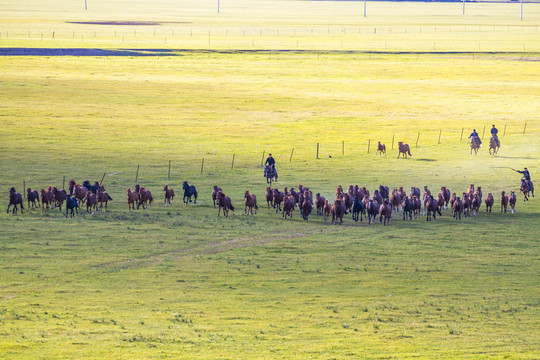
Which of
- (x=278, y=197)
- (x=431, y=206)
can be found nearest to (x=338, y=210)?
(x=278, y=197)

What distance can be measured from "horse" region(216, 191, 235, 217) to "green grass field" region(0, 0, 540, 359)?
62cm

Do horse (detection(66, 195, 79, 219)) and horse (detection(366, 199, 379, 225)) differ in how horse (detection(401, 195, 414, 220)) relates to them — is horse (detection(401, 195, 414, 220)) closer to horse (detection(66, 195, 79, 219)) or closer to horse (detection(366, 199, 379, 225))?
horse (detection(366, 199, 379, 225))

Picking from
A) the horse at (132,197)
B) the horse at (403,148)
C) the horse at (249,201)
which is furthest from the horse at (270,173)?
the horse at (403,148)

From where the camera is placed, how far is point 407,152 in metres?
62.0

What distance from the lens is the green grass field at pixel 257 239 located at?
83.7ft

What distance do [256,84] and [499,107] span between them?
34393 millimetres

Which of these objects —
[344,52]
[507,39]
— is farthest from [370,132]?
[507,39]

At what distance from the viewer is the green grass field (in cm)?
2552

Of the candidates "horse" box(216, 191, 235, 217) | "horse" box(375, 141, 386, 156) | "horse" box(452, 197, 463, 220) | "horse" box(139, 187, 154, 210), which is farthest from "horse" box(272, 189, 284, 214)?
"horse" box(375, 141, 386, 156)

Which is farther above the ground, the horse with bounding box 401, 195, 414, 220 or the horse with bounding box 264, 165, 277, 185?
the horse with bounding box 264, 165, 277, 185

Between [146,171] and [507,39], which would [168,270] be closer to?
[146,171]

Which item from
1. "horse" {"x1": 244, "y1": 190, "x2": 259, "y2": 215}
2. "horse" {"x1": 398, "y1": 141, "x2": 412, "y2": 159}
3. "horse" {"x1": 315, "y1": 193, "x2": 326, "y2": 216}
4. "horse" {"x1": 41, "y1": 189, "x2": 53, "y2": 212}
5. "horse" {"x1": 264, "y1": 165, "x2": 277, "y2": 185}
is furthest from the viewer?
"horse" {"x1": 398, "y1": 141, "x2": 412, "y2": 159}

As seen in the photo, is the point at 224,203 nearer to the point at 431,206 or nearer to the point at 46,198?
the point at 46,198

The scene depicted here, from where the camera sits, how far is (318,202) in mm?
41656
